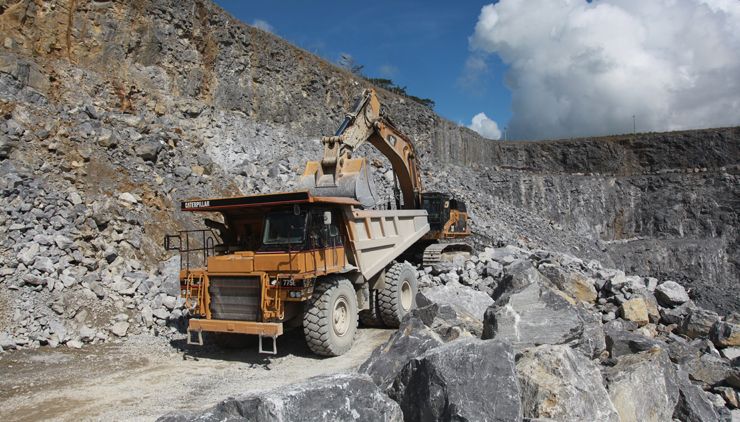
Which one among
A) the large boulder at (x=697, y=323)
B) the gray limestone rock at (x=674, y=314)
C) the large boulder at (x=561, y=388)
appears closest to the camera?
the large boulder at (x=561, y=388)

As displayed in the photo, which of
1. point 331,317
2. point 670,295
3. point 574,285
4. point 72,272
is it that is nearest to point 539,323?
point 331,317

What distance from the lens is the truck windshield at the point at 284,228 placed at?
6918mm

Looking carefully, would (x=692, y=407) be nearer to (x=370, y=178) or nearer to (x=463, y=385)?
(x=463, y=385)

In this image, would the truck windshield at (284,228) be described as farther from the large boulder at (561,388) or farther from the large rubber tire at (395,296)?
the large boulder at (561,388)

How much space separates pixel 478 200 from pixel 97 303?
2152 cm

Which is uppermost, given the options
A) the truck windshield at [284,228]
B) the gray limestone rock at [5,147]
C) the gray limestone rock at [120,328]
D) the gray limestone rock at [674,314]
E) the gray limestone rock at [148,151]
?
the gray limestone rock at [148,151]

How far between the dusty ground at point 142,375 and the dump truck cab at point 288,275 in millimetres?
383

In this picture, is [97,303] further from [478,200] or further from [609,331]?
[478,200]

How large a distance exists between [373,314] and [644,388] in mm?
4787

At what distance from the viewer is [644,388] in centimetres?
459

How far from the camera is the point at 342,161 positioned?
27.8 ft

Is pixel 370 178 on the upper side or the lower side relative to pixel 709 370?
upper

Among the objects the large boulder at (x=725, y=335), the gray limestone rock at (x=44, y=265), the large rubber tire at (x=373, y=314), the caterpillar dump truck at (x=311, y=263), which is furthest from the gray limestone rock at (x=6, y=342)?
the large boulder at (x=725, y=335)

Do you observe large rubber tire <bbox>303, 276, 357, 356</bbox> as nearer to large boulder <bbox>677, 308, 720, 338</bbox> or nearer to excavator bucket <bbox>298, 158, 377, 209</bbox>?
excavator bucket <bbox>298, 158, 377, 209</bbox>
